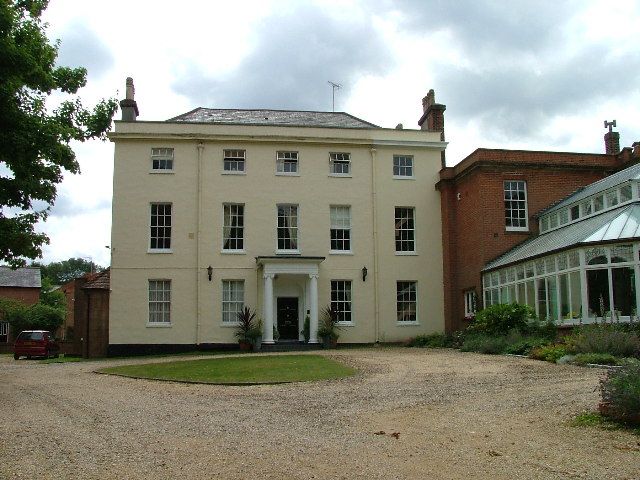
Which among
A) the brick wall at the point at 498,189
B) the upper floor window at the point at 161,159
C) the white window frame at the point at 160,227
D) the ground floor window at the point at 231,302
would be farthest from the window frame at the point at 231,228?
the brick wall at the point at 498,189

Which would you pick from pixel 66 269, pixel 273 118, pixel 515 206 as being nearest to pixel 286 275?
pixel 273 118

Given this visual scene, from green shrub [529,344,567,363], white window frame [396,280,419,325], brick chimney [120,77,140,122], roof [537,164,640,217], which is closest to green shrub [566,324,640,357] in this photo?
green shrub [529,344,567,363]

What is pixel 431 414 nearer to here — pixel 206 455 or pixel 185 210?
pixel 206 455

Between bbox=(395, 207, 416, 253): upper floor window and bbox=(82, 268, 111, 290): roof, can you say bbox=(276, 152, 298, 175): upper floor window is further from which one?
bbox=(82, 268, 111, 290): roof

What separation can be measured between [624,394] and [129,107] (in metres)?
25.7

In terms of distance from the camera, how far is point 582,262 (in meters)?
19.3

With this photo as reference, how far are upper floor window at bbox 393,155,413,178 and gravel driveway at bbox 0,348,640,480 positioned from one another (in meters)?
16.3

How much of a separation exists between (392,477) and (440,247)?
75.8 feet

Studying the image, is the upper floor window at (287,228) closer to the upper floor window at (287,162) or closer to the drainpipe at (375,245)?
the upper floor window at (287,162)

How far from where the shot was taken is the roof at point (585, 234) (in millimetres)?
18922

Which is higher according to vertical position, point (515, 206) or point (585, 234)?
point (515, 206)

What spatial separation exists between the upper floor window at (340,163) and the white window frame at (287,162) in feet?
4.97

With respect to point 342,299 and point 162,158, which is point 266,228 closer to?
point 342,299

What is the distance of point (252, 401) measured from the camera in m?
11.5
